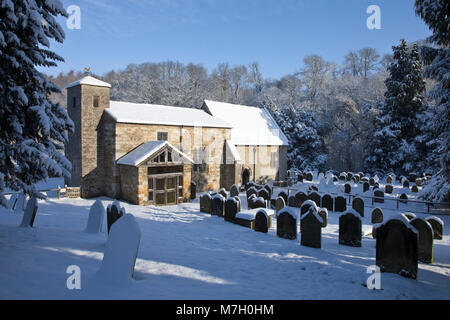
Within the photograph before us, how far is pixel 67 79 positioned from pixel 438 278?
77360 millimetres

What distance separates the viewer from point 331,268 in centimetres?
647

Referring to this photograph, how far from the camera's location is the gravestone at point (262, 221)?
10.7 meters

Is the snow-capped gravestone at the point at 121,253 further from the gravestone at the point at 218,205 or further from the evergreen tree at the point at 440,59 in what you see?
the evergreen tree at the point at 440,59

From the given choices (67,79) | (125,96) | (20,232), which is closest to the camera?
(20,232)

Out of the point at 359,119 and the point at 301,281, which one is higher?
the point at 359,119

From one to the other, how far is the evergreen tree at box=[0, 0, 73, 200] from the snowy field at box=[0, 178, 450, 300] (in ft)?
6.56

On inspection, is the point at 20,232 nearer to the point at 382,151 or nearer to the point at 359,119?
the point at 382,151

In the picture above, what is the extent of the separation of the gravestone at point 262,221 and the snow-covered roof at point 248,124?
14.3 meters

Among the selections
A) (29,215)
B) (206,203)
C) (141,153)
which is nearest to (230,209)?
(206,203)

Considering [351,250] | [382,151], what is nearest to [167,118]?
[351,250]

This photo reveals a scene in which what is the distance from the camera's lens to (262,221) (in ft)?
35.3

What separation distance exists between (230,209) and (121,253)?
313 inches

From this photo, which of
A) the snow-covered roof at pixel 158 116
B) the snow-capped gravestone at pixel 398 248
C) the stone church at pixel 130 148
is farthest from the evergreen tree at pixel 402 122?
the snow-capped gravestone at pixel 398 248

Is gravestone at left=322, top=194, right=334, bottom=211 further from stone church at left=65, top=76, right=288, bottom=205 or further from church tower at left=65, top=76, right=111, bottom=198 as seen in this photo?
church tower at left=65, top=76, right=111, bottom=198
